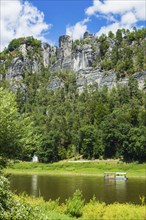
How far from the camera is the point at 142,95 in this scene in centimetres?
17288

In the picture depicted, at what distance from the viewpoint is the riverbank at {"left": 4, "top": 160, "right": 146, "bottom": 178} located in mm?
104438

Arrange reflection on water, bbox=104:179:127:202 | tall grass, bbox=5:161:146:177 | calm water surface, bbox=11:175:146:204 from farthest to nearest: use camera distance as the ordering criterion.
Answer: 1. tall grass, bbox=5:161:146:177
2. reflection on water, bbox=104:179:127:202
3. calm water surface, bbox=11:175:146:204

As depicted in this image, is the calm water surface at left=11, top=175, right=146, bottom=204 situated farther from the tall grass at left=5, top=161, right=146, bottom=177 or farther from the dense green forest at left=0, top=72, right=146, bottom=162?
the tall grass at left=5, top=161, right=146, bottom=177

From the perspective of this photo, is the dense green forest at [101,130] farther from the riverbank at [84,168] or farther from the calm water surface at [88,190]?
the calm water surface at [88,190]

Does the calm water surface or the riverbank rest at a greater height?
the riverbank

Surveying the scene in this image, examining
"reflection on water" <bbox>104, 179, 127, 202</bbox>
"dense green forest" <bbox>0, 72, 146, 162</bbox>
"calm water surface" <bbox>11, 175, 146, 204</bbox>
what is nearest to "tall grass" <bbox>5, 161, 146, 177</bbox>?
"dense green forest" <bbox>0, 72, 146, 162</bbox>

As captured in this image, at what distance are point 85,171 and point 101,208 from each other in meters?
79.0

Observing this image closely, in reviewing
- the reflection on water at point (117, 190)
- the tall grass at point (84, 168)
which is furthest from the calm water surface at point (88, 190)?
the tall grass at point (84, 168)

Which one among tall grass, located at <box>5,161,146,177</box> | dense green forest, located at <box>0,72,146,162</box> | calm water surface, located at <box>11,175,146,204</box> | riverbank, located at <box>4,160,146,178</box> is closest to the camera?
calm water surface, located at <box>11,175,146,204</box>

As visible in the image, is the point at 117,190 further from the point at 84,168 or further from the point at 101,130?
the point at 101,130

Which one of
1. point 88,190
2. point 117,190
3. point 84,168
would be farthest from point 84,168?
point 88,190

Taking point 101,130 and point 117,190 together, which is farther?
point 101,130

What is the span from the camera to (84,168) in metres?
112

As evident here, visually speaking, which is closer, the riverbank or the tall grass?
the riverbank
